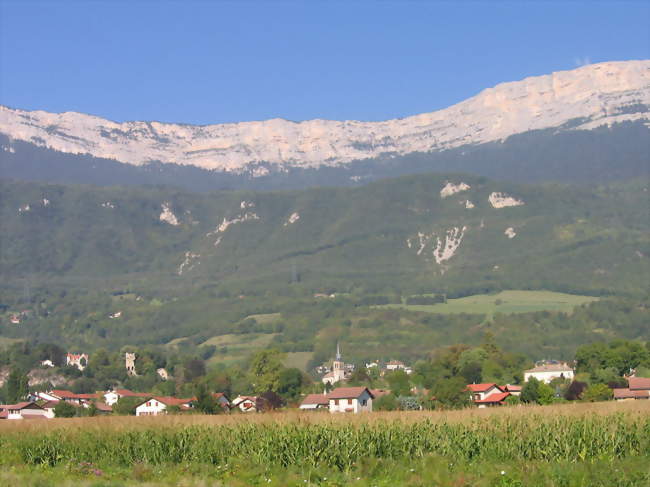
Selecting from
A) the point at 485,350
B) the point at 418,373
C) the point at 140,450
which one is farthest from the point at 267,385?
the point at 140,450

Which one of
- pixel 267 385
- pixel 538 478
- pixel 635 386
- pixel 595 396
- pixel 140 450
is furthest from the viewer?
pixel 267 385

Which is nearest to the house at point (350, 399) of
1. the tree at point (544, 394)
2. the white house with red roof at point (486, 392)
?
the white house with red roof at point (486, 392)

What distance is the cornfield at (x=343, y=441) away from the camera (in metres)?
31.2

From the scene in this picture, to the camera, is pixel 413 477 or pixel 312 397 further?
pixel 312 397

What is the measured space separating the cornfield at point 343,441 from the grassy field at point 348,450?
4 cm

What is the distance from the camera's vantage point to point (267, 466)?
3075cm

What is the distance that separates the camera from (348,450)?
31.3 metres

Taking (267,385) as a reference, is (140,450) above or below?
above

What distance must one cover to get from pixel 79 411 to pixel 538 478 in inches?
3204

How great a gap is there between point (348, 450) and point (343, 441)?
16.1 inches

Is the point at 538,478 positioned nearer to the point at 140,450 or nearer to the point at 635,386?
the point at 140,450

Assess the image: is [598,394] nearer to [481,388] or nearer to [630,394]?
[630,394]

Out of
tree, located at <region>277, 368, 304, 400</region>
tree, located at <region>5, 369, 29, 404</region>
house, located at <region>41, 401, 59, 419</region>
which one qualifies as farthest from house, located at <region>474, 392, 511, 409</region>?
tree, located at <region>5, 369, 29, 404</region>

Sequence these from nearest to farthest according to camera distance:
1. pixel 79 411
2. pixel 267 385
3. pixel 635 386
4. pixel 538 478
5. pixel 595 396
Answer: pixel 538 478
pixel 595 396
pixel 635 386
pixel 79 411
pixel 267 385
